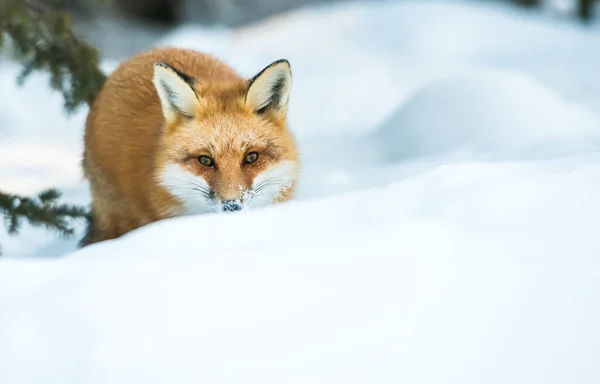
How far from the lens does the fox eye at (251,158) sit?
9.46 feet

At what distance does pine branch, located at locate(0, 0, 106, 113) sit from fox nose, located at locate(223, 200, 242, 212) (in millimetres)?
1543

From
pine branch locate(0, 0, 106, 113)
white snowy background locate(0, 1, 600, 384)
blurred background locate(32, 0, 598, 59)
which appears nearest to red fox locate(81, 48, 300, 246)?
pine branch locate(0, 0, 106, 113)

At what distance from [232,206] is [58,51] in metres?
1.73

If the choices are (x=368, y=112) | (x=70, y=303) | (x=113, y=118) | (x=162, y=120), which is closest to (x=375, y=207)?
(x=70, y=303)

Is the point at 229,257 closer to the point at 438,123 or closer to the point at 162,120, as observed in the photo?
the point at 162,120

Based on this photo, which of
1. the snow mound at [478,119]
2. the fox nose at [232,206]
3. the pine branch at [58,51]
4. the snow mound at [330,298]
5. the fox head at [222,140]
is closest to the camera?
the snow mound at [330,298]

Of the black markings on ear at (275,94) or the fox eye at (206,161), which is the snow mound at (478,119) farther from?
the fox eye at (206,161)

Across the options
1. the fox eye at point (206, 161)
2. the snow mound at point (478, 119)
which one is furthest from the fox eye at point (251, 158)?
the snow mound at point (478, 119)

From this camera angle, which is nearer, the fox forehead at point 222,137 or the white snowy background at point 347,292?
the white snowy background at point 347,292

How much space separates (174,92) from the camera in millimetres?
2932

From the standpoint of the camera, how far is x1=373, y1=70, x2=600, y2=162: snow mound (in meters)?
4.52

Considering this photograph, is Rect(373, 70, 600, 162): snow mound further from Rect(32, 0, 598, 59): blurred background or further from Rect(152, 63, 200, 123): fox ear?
Rect(32, 0, 598, 59): blurred background

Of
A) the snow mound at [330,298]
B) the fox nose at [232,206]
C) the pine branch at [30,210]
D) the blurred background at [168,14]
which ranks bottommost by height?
the snow mound at [330,298]

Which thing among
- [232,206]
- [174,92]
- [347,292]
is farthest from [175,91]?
[347,292]
